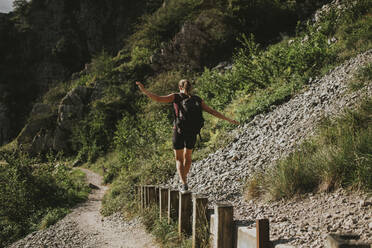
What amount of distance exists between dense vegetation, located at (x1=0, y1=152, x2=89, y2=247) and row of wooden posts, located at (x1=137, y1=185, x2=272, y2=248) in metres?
4.67

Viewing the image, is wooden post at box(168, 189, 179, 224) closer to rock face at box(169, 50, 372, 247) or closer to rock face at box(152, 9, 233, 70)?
rock face at box(169, 50, 372, 247)

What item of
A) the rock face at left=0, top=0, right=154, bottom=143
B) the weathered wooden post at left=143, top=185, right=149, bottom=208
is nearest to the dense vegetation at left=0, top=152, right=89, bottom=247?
the weathered wooden post at left=143, top=185, right=149, bottom=208

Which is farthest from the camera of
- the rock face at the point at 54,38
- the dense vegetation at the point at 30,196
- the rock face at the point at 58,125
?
the rock face at the point at 54,38

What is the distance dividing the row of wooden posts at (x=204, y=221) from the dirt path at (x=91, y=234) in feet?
2.10

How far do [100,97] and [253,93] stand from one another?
15320 mm

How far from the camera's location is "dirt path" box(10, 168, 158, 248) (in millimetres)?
4817

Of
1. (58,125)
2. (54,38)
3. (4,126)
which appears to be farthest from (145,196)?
(54,38)

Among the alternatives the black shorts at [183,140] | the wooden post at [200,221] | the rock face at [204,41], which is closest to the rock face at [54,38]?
the rock face at [204,41]

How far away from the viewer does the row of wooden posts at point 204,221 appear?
2.03 meters

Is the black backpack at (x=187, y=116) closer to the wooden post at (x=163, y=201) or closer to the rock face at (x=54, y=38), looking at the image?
the wooden post at (x=163, y=201)

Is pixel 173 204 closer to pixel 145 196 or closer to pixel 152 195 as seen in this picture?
pixel 152 195

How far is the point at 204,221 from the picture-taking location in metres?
3.02

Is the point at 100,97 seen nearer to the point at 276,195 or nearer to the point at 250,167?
the point at 250,167

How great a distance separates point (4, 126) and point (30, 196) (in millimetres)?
29751
